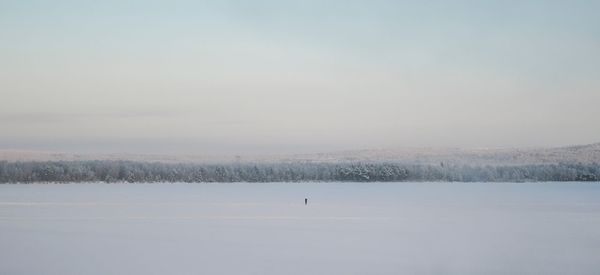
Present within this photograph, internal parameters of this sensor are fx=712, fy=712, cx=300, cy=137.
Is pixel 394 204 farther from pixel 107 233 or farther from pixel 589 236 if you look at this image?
pixel 107 233

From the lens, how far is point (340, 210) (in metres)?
12.9

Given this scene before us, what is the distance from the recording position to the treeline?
79.0 ft

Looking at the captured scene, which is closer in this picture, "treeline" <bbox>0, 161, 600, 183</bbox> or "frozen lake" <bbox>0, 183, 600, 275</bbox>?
"frozen lake" <bbox>0, 183, 600, 275</bbox>

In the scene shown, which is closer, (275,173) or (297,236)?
(297,236)

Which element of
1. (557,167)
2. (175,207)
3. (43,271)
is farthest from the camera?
(557,167)

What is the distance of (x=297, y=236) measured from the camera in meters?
9.01

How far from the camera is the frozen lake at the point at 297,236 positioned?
672cm

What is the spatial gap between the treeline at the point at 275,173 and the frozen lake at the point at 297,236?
9239mm

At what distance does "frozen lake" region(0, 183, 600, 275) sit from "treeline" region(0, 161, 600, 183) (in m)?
9.24

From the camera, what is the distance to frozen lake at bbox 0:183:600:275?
672cm

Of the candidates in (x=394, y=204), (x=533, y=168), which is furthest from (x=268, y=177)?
(x=394, y=204)

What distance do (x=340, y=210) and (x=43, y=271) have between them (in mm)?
7236

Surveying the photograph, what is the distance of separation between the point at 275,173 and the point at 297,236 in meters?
17.2

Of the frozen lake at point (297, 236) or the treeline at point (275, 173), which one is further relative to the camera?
the treeline at point (275, 173)
